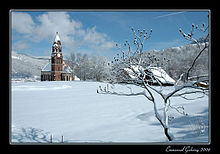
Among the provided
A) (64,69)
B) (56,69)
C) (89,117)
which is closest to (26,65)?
(56,69)

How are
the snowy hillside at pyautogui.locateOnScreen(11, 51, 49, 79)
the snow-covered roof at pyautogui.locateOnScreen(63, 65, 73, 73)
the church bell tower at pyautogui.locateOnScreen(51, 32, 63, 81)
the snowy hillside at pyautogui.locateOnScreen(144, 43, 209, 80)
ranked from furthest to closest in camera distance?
the snow-covered roof at pyautogui.locateOnScreen(63, 65, 73, 73) → the church bell tower at pyautogui.locateOnScreen(51, 32, 63, 81) → the snowy hillside at pyautogui.locateOnScreen(11, 51, 49, 79) → the snowy hillside at pyautogui.locateOnScreen(144, 43, 209, 80)

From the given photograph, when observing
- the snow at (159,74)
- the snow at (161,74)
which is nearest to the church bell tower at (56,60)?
the snow at (159,74)

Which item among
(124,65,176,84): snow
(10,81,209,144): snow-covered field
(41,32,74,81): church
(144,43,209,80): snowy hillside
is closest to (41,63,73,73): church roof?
(41,32,74,81): church

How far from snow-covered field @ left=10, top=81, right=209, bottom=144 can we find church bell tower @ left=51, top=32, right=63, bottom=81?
203 mm

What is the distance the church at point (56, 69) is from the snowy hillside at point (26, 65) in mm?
109

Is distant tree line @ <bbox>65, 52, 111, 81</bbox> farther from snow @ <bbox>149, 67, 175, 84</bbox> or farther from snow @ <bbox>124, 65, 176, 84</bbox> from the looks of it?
snow @ <bbox>149, 67, 175, 84</bbox>

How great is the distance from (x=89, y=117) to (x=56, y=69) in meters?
1.26

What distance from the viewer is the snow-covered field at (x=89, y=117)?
1.96m

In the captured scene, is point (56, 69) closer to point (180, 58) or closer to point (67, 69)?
point (67, 69)

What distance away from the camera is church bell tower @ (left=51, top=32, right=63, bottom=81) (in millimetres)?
2264

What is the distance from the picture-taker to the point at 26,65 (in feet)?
7.41

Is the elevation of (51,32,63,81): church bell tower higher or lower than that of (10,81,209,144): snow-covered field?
higher
